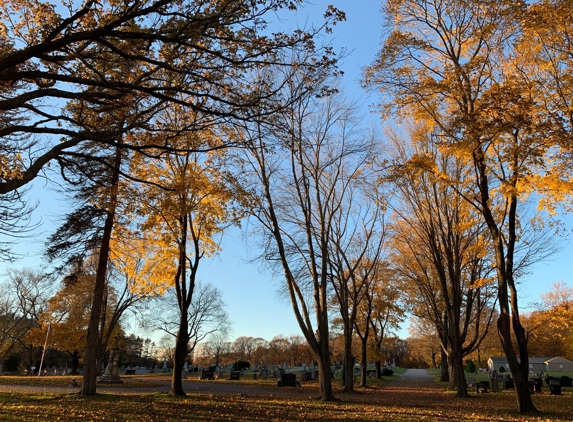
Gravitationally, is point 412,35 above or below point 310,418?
above

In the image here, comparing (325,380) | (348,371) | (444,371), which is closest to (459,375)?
(348,371)

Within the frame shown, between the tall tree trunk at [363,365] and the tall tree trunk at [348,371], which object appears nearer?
the tall tree trunk at [348,371]

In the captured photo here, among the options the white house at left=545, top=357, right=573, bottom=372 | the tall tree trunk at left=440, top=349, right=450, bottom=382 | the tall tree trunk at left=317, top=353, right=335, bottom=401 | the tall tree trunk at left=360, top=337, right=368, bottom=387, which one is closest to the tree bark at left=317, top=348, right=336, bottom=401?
the tall tree trunk at left=317, top=353, right=335, bottom=401

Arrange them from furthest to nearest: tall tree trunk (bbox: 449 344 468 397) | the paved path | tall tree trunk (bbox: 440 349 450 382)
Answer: tall tree trunk (bbox: 440 349 450 382) → tall tree trunk (bbox: 449 344 468 397) → the paved path

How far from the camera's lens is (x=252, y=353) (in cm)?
8488

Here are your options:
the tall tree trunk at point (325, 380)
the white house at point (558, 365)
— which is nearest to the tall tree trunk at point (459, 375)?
the tall tree trunk at point (325, 380)

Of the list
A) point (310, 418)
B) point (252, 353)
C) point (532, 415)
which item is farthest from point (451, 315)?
point (252, 353)

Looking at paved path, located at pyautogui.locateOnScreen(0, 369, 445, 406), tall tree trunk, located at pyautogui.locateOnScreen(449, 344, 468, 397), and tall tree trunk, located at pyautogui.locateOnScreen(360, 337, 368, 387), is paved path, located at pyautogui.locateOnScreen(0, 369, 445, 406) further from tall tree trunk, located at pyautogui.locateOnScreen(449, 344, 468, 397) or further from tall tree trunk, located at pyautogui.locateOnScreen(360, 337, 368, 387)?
tall tree trunk, located at pyautogui.locateOnScreen(360, 337, 368, 387)

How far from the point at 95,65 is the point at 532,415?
13373 mm

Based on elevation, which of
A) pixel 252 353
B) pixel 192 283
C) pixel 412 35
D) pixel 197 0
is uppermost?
pixel 412 35

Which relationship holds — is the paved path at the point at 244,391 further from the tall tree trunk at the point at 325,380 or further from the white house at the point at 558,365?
the white house at the point at 558,365

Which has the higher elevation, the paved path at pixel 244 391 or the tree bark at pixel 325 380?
the tree bark at pixel 325 380

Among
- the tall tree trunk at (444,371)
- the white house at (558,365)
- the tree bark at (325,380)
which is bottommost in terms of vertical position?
the white house at (558,365)

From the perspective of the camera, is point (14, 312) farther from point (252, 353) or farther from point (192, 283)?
point (252, 353)
